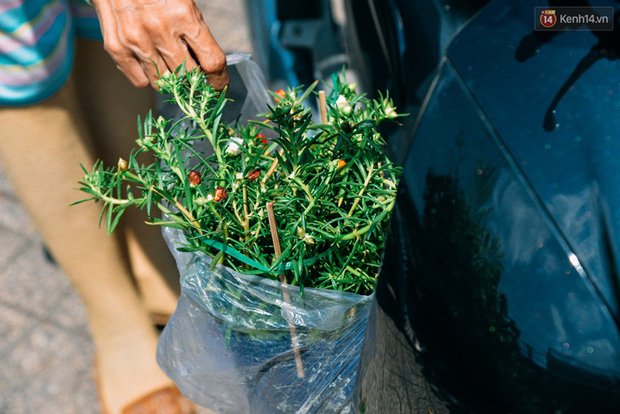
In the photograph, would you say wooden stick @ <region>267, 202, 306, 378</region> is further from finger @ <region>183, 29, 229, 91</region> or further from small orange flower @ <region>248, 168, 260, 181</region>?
finger @ <region>183, 29, 229, 91</region>

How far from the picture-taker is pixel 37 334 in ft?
7.98

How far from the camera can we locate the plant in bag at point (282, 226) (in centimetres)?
104

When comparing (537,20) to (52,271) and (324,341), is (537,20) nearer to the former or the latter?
(324,341)

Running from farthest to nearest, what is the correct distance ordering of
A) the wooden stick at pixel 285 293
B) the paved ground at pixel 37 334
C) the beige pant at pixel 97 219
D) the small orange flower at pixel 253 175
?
the paved ground at pixel 37 334
the beige pant at pixel 97 219
the small orange flower at pixel 253 175
the wooden stick at pixel 285 293

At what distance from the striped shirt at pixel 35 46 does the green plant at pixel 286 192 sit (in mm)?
567

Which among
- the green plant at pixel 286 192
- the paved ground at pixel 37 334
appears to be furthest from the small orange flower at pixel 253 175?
the paved ground at pixel 37 334

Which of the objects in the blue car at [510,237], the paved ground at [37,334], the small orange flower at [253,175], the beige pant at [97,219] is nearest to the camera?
the blue car at [510,237]

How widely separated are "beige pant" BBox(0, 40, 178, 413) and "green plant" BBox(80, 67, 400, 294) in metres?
0.68

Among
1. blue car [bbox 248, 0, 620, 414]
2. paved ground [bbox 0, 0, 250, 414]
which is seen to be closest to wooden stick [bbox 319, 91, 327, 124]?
blue car [bbox 248, 0, 620, 414]

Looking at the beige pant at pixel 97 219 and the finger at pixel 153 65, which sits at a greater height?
the finger at pixel 153 65

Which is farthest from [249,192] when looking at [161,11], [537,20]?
[537,20]

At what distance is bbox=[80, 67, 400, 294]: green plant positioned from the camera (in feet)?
3.41

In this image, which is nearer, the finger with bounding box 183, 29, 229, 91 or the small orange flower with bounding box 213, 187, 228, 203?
the small orange flower with bounding box 213, 187, 228, 203

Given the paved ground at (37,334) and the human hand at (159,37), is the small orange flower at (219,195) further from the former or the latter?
the paved ground at (37,334)
